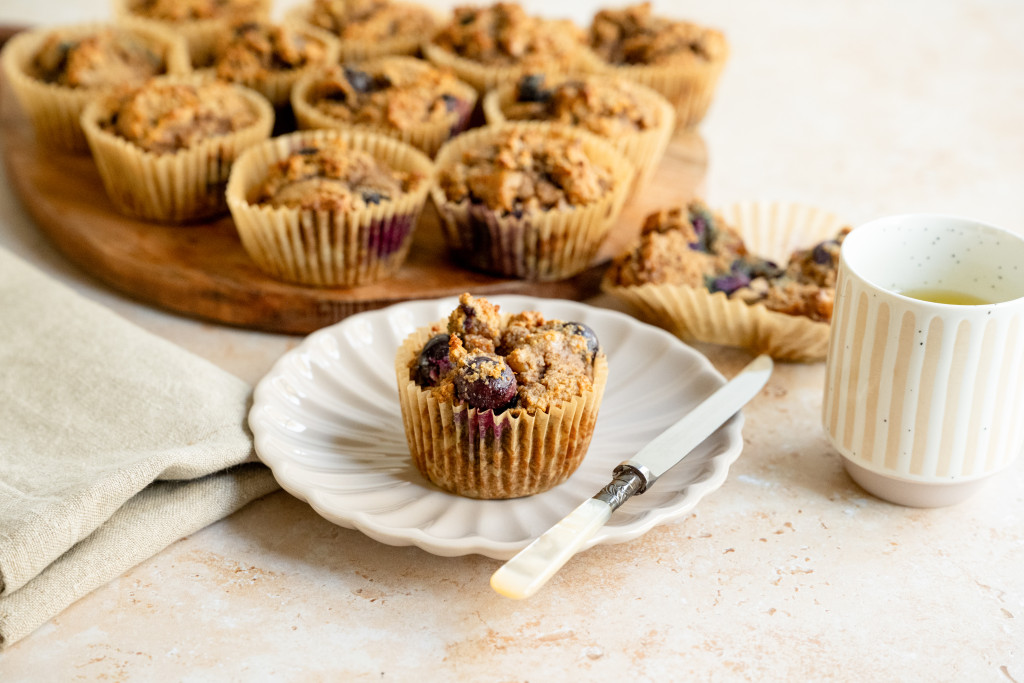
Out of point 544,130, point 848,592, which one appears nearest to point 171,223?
point 544,130

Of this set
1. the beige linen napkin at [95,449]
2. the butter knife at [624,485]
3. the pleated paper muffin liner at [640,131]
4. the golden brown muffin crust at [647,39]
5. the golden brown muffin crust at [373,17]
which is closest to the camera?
the butter knife at [624,485]

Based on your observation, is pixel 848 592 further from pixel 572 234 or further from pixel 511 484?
pixel 572 234

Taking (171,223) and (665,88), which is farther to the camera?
(665,88)

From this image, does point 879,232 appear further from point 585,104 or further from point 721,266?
point 585,104

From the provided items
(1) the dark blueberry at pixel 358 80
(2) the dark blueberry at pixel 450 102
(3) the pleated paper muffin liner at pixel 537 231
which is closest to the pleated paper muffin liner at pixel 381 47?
(1) the dark blueberry at pixel 358 80

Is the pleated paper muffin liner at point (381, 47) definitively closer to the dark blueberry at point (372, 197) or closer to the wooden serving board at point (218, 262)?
the wooden serving board at point (218, 262)

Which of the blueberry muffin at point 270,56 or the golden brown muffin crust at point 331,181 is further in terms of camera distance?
the blueberry muffin at point 270,56

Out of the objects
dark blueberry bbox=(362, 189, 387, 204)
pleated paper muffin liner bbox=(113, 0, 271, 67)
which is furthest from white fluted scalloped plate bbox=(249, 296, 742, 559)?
pleated paper muffin liner bbox=(113, 0, 271, 67)
